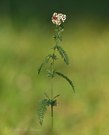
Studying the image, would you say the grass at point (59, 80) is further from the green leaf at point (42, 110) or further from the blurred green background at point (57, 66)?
the green leaf at point (42, 110)

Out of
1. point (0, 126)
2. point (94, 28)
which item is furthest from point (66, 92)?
point (94, 28)

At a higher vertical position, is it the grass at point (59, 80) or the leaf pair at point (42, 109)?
the grass at point (59, 80)

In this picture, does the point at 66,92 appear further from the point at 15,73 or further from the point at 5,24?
the point at 5,24

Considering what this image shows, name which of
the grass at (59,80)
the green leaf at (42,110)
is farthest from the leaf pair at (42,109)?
the grass at (59,80)

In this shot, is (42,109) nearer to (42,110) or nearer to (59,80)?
→ (42,110)

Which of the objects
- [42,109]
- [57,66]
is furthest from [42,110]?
[57,66]

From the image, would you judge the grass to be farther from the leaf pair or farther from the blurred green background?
the leaf pair

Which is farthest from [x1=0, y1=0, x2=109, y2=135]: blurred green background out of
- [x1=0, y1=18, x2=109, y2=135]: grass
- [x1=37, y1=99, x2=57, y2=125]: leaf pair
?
[x1=37, y1=99, x2=57, y2=125]: leaf pair
